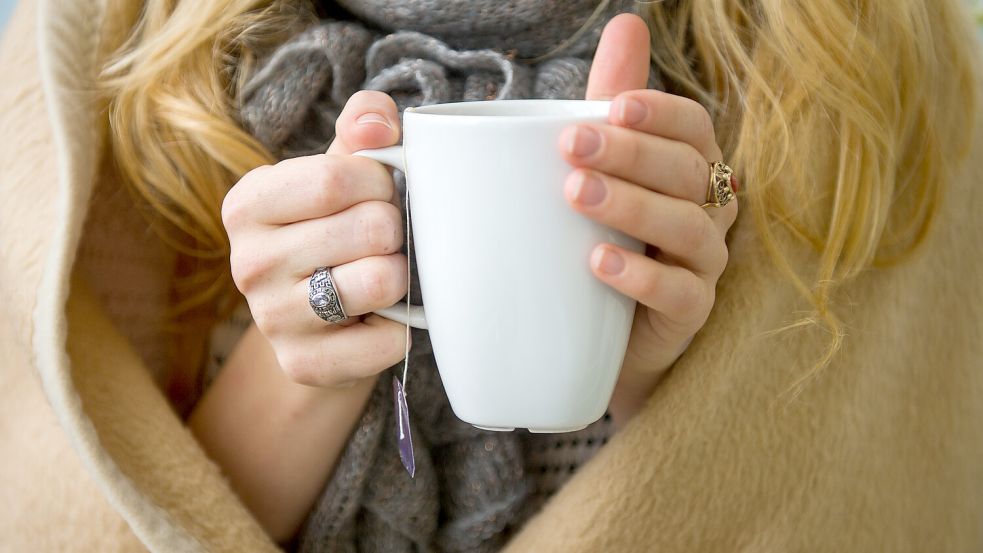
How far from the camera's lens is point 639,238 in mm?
432

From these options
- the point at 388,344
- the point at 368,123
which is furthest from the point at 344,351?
the point at 368,123

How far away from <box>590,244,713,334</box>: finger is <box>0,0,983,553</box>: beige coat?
0.10 meters

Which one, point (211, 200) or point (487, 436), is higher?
point (211, 200)

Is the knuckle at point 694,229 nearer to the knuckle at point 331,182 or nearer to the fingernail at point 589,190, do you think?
the fingernail at point 589,190

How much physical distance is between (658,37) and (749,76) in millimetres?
83

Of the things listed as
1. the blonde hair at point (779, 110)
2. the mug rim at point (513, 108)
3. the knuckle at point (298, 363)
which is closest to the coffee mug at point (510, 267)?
the mug rim at point (513, 108)

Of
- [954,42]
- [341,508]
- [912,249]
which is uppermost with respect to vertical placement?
[954,42]

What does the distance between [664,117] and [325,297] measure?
0.67 feet

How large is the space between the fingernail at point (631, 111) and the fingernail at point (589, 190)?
0.04 meters

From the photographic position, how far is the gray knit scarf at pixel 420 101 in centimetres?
62

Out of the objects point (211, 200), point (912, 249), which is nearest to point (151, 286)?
point (211, 200)

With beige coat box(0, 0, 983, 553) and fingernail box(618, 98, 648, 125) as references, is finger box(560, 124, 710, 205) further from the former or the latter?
beige coat box(0, 0, 983, 553)

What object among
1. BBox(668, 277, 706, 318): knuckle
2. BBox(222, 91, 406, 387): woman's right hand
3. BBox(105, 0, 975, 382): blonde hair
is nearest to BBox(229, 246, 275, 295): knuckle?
BBox(222, 91, 406, 387): woman's right hand

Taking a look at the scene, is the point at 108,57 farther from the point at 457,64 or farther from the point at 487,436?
the point at 487,436
